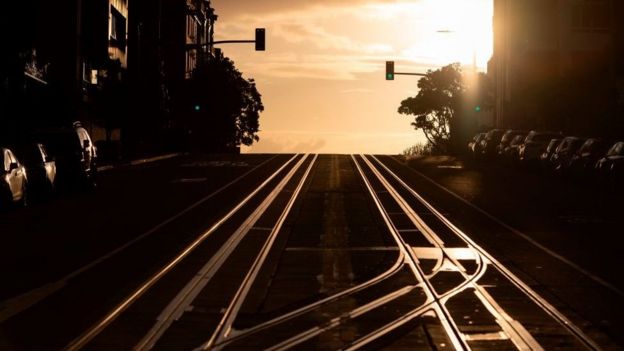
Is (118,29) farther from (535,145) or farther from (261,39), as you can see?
(535,145)

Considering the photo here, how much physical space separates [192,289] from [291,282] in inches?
53.0

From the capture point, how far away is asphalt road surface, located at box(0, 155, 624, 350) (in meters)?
9.08

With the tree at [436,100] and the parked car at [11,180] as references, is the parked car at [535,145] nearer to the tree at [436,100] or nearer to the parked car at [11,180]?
the parked car at [11,180]

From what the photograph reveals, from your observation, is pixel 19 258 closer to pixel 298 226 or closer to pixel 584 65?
pixel 298 226

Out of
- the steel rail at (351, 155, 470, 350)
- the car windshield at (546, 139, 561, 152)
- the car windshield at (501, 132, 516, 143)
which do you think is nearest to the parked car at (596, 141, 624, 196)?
the car windshield at (546, 139, 561, 152)

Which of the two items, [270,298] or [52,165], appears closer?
[270,298]

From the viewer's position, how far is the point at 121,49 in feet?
250

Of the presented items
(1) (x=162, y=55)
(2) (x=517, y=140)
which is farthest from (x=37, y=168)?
(1) (x=162, y=55)

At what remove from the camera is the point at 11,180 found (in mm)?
23594

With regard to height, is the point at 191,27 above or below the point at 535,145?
above

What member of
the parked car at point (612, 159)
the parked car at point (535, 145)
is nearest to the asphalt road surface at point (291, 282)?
the parked car at point (612, 159)

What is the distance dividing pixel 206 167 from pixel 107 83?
9912 mm

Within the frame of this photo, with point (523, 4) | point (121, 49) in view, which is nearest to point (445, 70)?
point (523, 4)

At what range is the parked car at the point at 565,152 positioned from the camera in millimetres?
38531
